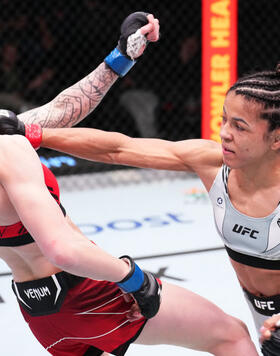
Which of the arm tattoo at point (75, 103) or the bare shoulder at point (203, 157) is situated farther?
the arm tattoo at point (75, 103)

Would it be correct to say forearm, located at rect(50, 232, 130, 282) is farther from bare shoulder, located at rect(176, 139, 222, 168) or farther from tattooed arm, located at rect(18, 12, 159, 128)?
tattooed arm, located at rect(18, 12, 159, 128)

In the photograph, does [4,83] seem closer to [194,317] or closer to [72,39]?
[72,39]

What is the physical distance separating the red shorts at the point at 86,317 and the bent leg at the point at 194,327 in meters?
0.05

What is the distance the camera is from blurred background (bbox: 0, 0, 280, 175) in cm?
450

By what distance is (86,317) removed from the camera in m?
1.39

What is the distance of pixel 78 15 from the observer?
4.61m

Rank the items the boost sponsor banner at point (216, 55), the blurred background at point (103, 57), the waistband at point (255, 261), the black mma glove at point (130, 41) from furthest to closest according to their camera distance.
Result: 1. the blurred background at point (103, 57)
2. the boost sponsor banner at point (216, 55)
3. the black mma glove at point (130, 41)
4. the waistband at point (255, 261)

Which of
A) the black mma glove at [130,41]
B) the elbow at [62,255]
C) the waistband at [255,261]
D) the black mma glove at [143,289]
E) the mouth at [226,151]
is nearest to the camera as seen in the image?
the elbow at [62,255]

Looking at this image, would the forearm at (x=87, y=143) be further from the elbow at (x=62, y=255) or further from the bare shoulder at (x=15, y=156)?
the elbow at (x=62, y=255)

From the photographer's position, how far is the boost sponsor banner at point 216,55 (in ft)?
12.9

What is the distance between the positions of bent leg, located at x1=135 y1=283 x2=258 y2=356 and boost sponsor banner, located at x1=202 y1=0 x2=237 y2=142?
2682 mm

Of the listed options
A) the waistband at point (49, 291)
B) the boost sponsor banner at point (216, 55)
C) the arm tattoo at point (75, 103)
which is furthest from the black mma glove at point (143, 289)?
the boost sponsor banner at point (216, 55)

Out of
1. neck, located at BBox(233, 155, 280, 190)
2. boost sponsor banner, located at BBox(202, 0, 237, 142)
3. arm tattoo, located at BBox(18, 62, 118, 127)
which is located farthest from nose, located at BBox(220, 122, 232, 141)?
boost sponsor banner, located at BBox(202, 0, 237, 142)

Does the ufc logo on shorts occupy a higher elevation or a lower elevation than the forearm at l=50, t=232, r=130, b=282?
lower
